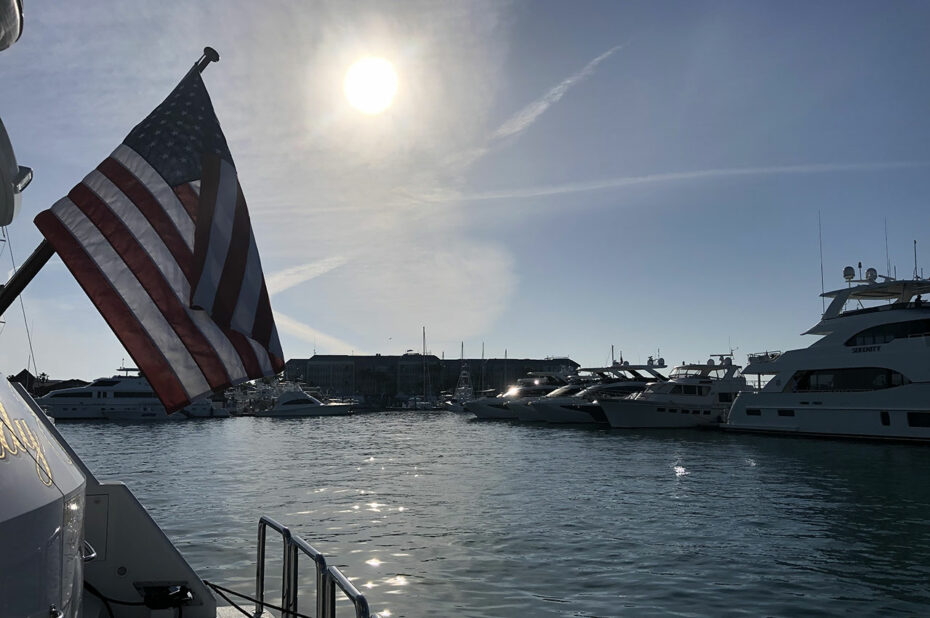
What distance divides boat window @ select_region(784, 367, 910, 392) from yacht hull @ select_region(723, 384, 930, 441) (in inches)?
17.3

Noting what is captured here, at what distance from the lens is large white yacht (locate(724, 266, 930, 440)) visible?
111 feet

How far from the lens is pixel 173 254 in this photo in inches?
222

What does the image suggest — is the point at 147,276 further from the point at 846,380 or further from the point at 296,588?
the point at 846,380

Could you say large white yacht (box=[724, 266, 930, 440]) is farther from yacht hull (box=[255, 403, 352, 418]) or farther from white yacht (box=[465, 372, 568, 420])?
yacht hull (box=[255, 403, 352, 418])

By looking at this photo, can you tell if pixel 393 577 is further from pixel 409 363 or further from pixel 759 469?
pixel 409 363

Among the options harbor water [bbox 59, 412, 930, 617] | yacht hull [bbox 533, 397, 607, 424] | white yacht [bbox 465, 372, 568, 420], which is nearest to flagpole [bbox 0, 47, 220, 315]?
harbor water [bbox 59, 412, 930, 617]

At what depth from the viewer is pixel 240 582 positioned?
1061cm

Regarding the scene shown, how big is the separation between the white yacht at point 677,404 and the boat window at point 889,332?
14.7 meters

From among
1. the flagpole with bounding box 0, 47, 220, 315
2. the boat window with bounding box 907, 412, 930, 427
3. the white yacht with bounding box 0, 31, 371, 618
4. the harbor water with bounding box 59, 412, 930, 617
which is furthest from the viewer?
the boat window with bounding box 907, 412, 930, 427

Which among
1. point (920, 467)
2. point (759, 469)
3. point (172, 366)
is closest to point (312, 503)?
Answer: point (172, 366)

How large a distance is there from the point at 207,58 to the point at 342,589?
477cm

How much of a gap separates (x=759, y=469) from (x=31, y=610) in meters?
26.3

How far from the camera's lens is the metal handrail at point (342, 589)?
3.67 m

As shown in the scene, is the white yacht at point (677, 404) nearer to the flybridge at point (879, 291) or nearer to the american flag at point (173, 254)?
the flybridge at point (879, 291)
